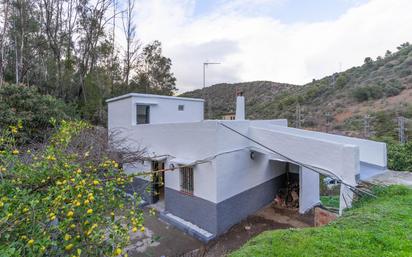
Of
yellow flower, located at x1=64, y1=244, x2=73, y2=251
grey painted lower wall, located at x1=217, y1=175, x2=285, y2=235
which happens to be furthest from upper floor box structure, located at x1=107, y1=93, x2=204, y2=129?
yellow flower, located at x1=64, y1=244, x2=73, y2=251

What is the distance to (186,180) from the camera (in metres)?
8.76

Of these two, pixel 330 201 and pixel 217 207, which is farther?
pixel 330 201

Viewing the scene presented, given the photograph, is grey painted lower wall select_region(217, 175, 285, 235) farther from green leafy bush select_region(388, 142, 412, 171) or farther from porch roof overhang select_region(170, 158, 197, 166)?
green leafy bush select_region(388, 142, 412, 171)

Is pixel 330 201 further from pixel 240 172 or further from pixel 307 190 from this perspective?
pixel 240 172

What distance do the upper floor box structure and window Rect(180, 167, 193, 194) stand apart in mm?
4040

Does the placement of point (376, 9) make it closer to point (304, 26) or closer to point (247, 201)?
point (304, 26)

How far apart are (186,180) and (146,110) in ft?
15.9

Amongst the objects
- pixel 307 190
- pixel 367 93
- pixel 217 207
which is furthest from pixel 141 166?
pixel 367 93

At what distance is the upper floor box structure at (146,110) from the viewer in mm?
11172

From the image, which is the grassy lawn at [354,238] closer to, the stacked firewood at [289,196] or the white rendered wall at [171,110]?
the stacked firewood at [289,196]

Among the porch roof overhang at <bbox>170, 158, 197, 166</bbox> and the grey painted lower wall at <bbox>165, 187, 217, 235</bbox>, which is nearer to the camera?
the grey painted lower wall at <bbox>165, 187, 217, 235</bbox>

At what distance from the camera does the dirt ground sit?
6.94 m

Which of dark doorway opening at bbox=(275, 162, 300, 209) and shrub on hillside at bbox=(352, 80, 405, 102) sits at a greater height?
shrub on hillside at bbox=(352, 80, 405, 102)

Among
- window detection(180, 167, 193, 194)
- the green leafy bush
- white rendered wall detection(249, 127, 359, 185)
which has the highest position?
white rendered wall detection(249, 127, 359, 185)
